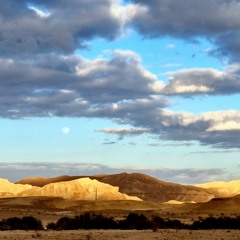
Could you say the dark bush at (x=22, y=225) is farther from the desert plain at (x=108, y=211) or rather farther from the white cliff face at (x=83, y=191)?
the white cliff face at (x=83, y=191)

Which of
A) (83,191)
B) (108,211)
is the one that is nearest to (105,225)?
(108,211)

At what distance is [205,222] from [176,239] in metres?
19.8

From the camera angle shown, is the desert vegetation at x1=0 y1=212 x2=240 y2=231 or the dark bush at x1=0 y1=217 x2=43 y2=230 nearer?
the dark bush at x1=0 y1=217 x2=43 y2=230

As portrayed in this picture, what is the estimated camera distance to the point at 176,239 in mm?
38344

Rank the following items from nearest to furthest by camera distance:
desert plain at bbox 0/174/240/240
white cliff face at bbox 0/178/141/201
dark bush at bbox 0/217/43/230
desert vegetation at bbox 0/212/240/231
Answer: desert plain at bbox 0/174/240/240 → dark bush at bbox 0/217/43/230 → desert vegetation at bbox 0/212/240/231 → white cliff face at bbox 0/178/141/201

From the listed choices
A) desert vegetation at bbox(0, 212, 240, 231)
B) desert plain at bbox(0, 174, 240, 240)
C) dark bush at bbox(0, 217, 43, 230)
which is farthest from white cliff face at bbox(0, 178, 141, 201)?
desert vegetation at bbox(0, 212, 240, 231)

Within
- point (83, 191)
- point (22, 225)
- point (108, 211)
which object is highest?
point (83, 191)

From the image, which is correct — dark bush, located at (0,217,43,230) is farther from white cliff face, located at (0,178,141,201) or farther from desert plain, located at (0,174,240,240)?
white cliff face, located at (0,178,141,201)

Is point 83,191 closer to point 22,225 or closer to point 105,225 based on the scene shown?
point 22,225

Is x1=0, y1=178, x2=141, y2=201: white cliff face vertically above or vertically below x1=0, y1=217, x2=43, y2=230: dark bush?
above


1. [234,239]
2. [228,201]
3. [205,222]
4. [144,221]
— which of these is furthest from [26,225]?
[228,201]

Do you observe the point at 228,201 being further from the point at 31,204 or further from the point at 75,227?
the point at 75,227

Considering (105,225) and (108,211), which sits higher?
(108,211)

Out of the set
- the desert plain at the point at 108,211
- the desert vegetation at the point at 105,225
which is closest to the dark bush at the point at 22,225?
the desert vegetation at the point at 105,225
